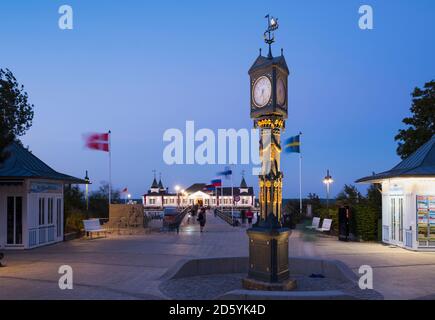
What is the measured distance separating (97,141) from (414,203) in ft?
67.6

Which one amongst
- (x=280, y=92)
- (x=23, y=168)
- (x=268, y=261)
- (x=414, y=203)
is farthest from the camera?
(x=23, y=168)

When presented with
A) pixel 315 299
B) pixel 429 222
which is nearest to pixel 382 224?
pixel 429 222

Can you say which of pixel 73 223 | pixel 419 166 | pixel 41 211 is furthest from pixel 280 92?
pixel 73 223

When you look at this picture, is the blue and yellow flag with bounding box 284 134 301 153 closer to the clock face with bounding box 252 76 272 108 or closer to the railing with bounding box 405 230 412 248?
the railing with bounding box 405 230 412 248

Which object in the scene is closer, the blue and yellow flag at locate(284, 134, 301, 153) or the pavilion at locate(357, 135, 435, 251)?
the pavilion at locate(357, 135, 435, 251)

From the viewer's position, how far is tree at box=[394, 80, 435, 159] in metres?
32.8

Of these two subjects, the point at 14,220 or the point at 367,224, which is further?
the point at 367,224

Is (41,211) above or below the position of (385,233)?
above

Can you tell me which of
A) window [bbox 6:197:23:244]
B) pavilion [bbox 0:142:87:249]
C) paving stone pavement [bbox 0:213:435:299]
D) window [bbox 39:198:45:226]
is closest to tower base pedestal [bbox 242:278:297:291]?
paving stone pavement [bbox 0:213:435:299]

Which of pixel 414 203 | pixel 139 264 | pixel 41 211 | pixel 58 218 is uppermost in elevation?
pixel 414 203

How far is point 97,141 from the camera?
→ 101 ft

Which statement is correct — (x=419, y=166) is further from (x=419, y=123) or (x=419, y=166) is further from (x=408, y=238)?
(x=419, y=123)

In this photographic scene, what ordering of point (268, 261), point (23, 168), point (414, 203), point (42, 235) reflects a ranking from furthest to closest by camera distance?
point (42, 235), point (23, 168), point (414, 203), point (268, 261)

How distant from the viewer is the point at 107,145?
30.7 m
